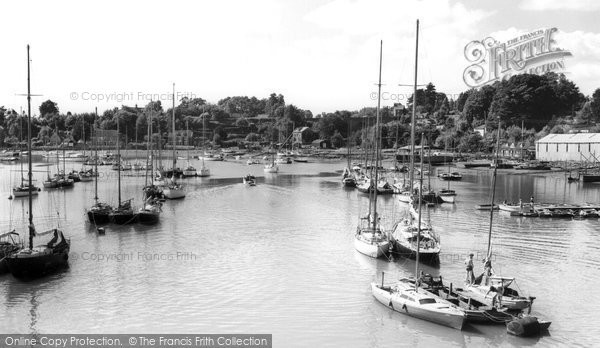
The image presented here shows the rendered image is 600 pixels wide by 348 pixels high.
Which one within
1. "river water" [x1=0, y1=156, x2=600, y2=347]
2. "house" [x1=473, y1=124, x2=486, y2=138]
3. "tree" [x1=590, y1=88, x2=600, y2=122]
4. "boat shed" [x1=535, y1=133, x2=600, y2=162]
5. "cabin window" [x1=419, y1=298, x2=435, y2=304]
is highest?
"tree" [x1=590, y1=88, x2=600, y2=122]

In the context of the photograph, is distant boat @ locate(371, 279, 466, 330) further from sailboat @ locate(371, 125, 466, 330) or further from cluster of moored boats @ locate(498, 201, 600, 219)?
cluster of moored boats @ locate(498, 201, 600, 219)

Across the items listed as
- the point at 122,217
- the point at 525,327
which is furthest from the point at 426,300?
the point at 122,217

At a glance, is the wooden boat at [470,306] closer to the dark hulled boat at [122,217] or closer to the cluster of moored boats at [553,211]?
the dark hulled boat at [122,217]

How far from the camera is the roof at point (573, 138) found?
5301 inches

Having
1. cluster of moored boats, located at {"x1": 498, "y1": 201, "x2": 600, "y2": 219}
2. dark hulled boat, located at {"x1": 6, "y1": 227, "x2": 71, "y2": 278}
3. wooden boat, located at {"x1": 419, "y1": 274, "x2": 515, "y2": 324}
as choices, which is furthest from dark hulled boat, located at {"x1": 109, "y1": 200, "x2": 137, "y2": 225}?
cluster of moored boats, located at {"x1": 498, "y1": 201, "x2": 600, "y2": 219}

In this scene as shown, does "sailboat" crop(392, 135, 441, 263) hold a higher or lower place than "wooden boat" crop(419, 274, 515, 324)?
higher

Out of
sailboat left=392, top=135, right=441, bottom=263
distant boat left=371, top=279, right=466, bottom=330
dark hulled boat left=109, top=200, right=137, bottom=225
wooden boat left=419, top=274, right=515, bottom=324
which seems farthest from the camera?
dark hulled boat left=109, top=200, right=137, bottom=225

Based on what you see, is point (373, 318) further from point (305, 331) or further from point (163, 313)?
point (163, 313)

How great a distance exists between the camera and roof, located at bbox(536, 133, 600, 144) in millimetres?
134650

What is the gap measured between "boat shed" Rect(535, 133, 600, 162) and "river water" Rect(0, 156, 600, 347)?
74.3 meters

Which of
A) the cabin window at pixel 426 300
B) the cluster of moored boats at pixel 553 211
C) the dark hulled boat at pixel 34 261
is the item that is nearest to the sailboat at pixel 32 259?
the dark hulled boat at pixel 34 261

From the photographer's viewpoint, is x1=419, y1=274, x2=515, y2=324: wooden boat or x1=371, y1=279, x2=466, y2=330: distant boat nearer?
x1=371, y1=279, x2=466, y2=330: distant boat

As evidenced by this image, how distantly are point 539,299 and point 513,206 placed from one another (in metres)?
34.5

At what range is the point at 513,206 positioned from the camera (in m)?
67.2
